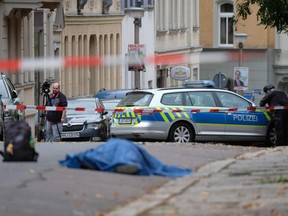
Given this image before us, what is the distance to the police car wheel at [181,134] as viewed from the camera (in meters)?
29.6

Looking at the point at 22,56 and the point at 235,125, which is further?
the point at 22,56

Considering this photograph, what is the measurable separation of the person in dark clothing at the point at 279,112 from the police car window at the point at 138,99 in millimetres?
2970

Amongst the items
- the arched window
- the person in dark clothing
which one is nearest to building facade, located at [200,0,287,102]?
the arched window

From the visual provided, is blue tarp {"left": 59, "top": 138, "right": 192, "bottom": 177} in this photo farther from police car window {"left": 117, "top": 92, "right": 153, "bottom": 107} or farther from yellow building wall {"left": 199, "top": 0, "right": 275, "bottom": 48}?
yellow building wall {"left": 199, "top": 0, "right": 275, "bottom": 48}

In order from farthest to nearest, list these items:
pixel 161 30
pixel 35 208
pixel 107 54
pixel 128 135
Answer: pixel 161 30 < pixel 107 54 < pixel 128 135 < pixel 35 208

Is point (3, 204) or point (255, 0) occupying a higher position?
point (255, 0)

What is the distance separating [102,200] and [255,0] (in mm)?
12856

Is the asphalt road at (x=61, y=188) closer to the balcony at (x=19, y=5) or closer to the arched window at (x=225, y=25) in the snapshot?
the balcony at (x=19, y=5)

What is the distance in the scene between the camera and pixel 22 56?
44156 millimetres

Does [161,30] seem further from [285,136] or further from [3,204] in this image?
[3,204]

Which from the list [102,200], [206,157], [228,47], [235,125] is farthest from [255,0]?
[228,47]

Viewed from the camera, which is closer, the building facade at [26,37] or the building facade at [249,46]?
the building facade at [26,37]

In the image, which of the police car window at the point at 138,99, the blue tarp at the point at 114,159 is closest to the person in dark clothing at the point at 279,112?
the police car window at the point at 138,99

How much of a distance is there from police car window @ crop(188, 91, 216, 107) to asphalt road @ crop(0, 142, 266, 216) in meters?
9.96
